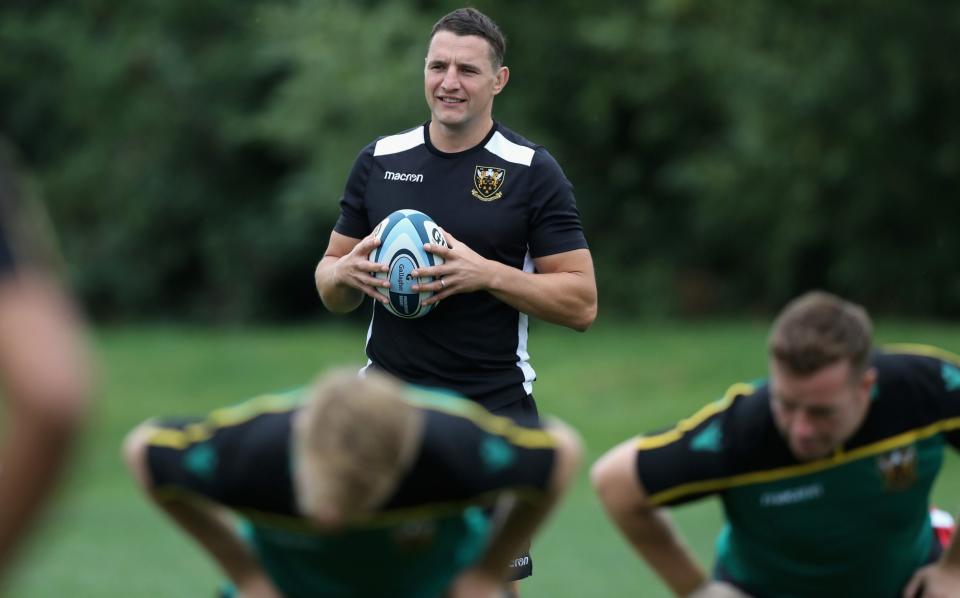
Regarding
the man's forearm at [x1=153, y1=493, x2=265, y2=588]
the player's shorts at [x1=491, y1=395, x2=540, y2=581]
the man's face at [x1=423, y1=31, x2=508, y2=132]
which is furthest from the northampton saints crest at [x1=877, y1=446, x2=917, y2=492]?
the man's face at [x1=423, y1=31, x2=508, y2=132]

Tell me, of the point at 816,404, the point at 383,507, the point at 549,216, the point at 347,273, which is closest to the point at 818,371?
the point at 816,404

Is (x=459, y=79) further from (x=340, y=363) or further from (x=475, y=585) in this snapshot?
(x=340, y=363)

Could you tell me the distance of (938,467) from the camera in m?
4.55

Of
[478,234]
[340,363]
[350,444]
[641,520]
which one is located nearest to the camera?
[350,444]

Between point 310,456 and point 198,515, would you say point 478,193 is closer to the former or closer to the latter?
point 198,515

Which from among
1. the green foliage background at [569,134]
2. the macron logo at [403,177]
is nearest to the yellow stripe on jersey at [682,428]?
the macron logo at [403,177]

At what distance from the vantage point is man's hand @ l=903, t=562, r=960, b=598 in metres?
4.49

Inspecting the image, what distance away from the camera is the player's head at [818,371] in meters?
4.02

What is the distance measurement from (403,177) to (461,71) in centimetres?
48

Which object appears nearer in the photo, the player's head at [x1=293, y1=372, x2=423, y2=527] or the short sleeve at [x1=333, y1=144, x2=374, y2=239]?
the player's head at [x1=293, y1=372, x2=423, y2=527]

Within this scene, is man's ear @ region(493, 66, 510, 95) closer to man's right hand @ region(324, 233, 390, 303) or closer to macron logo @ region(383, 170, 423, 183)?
macron logo @ region(383, 170, 423, 183)

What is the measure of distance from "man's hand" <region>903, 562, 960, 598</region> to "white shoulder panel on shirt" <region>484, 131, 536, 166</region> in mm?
→ 2221

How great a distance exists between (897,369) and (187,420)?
216 centimetres

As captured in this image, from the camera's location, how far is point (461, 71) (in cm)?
575
